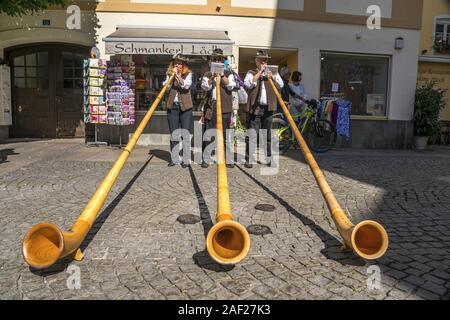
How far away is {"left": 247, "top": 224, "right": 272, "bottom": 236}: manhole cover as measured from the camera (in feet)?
13.0

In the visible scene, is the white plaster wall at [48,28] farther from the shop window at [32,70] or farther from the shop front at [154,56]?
the shop window at [32,70]

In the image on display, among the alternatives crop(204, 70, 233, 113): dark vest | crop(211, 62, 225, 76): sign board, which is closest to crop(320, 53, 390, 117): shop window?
crop(204, 70, 233, 113): dark vest

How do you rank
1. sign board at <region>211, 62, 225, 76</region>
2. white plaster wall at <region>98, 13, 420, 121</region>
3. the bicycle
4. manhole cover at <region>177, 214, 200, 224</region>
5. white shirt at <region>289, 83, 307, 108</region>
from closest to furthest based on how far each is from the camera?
manhole cover at <region>177, 214, 200, 224</region>
sign board at <region>211, 62, 225, 76</region>
the bicycle
white shirt at <region>289, 83, 307, 108</region>
white plaster wall at <region>98, 13, 420, 121</region>

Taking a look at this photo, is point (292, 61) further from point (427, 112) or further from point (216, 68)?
point (216, 68)

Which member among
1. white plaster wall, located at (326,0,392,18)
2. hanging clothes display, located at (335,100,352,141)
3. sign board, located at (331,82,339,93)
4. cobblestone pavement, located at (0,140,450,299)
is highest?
white plaster wall, located at (326,0,392,18)

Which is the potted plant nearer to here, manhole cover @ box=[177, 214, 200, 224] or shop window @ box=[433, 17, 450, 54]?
shop window @ box=[433, 17, 450, 54]

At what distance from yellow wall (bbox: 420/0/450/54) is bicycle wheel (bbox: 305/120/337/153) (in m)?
6.80

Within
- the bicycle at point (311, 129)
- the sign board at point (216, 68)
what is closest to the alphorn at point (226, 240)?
the sign board at point (216, 68)

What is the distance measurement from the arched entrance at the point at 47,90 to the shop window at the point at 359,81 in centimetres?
707

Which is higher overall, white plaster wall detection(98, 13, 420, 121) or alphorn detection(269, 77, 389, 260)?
white plaster wall detection(98, 13, 420, 121)

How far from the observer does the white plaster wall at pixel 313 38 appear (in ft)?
34.2

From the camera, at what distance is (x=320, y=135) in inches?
379

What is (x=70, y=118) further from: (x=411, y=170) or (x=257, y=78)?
(x=411, y=170)
